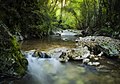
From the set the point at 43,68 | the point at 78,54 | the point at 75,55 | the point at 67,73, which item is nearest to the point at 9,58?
the point at 43,68

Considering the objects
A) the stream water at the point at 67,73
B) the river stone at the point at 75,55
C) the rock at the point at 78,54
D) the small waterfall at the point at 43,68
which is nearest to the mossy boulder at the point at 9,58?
the stream water at the point at 67,73

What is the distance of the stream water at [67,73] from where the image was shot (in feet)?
24.7

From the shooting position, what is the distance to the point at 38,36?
1944 centimetres

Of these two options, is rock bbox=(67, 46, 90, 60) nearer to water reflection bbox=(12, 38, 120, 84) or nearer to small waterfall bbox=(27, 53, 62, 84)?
water reflection bbox=(12, 38, 120, 84)

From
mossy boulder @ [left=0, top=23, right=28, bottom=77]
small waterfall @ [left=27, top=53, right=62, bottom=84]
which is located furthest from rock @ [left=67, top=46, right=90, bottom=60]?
mossy boulder @ [left=0, top=23, right=28, bottom=77]

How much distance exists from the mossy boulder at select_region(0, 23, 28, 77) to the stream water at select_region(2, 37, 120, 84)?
1.31ft

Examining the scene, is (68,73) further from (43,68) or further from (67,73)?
(43,68)

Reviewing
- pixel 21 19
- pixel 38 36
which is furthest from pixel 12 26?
pixel 38 36

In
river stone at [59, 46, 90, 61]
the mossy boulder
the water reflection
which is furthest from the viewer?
river stone at [59, 46, 90, 61]

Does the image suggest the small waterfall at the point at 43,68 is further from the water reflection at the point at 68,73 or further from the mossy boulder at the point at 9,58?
the mossy boulder at the point at 9,58

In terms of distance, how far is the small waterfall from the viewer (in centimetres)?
779

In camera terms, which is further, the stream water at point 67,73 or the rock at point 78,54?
the rock at point 78,54

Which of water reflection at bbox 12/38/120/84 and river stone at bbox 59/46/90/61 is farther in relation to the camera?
river stone at bbox 59/46/90/61

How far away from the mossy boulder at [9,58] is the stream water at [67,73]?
1.31 feet
